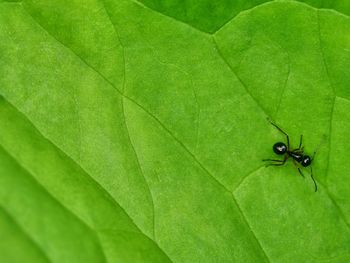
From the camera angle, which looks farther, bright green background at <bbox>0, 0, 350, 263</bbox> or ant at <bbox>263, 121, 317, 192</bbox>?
ant at <bbox>263, 121, 317, 192</bbox>

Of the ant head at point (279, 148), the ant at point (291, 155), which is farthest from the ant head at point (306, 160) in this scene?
the ant head at point (279, 148)

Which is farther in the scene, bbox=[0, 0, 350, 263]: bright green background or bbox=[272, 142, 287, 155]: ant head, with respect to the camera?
bbox=[272, 142, 287, 155]: ant head

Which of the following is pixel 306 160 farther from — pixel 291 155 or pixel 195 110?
pixel 195 110

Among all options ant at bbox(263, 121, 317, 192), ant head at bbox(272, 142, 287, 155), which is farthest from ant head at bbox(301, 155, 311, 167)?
ant head at bbox(272, 142, 287, 155)

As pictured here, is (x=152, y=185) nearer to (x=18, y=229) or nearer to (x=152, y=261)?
(x=152, y=261)

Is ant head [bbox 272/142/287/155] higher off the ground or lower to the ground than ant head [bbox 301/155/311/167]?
higher

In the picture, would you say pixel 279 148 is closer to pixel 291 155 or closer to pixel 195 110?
pixel 291 155

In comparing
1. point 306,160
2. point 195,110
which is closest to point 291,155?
point 306,160

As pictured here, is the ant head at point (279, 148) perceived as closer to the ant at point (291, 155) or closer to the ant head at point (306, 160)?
the ant at point (291, 155)

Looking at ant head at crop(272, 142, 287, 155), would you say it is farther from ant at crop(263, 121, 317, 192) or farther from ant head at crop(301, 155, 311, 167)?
ant head at crop(301, 155, 311, 167)

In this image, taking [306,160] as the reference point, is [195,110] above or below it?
above
